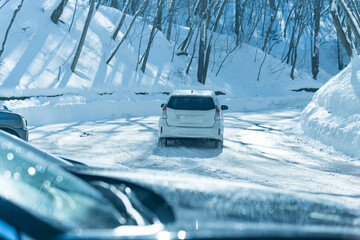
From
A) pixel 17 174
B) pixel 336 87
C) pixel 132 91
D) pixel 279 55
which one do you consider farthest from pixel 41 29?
pixel 279 55

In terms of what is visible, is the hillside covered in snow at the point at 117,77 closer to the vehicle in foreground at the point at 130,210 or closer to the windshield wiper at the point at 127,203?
the vehicle in foreground at the point at 130,210

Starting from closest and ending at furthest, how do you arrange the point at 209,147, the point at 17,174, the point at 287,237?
the point at 287,237
the point at 17,174
the point at 209,147

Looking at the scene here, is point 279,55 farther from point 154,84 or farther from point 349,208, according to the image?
point 349,208

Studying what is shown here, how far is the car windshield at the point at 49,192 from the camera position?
1855 millimetres

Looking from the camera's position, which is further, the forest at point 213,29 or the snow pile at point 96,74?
the snow pile at point 96,74

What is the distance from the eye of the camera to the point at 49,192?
218cm

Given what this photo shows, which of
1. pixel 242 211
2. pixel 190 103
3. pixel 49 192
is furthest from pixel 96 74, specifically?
pixel 242 211

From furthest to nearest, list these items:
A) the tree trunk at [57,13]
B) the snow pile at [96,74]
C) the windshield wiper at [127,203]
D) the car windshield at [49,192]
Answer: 1. the tree trunk at [57,13]
2. the snow pile at [96,74]
3. the windshield wiper at [127,203]
4. the car windshield at [49,192]

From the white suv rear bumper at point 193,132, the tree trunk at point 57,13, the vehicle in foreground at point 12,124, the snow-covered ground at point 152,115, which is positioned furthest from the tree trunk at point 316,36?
the vehicle in foreground at point 12,124

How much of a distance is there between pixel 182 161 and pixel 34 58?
2021 centimetres

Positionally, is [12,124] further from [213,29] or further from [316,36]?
[316,36]

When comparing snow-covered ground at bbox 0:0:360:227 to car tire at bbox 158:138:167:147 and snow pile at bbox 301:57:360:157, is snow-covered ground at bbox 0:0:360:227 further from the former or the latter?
car tire at bbox 158:138:167:147

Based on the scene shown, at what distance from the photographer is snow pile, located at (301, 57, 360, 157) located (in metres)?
12.3

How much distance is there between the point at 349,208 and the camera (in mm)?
2385
